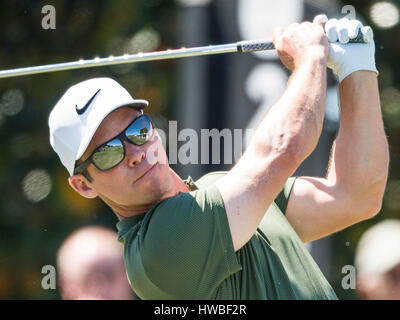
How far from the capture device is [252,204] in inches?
90.6

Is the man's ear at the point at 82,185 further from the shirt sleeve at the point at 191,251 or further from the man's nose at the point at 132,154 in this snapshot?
the shirt sleeve at the point at 191,251

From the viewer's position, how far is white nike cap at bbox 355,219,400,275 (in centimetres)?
398

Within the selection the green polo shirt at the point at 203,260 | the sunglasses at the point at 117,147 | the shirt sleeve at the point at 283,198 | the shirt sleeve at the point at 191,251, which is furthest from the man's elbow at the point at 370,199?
the sunglasses at the point at 117,147

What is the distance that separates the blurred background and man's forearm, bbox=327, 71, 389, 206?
3.97 feet

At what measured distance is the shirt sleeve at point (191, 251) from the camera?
2332 mm

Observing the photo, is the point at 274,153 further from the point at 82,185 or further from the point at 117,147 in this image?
the point at 82,185

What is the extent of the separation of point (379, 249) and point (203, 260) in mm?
2098

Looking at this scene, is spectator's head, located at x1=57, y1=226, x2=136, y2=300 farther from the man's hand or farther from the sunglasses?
the man's hand

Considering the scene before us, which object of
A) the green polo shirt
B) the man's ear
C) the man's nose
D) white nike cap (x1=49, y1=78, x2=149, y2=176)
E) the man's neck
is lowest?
the green polo shirt

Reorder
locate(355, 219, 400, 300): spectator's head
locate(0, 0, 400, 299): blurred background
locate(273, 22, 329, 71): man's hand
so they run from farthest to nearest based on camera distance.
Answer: locate(0, 0, 400, 299): blurred background, locate(355, 219, 400, 300): spectator's head, locate(273, 22, 329, 71): man's hand

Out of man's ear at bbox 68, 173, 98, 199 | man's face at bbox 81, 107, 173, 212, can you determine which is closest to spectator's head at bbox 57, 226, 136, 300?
man's ear at bbox 68, 173, 98, 199

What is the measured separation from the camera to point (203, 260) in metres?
2.33

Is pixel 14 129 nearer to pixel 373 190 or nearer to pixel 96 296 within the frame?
pixel 96 296

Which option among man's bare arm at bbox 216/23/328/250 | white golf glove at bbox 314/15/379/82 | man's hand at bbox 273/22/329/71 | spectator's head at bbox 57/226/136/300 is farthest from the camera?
spectator's head at bbox 57/226/136/300
